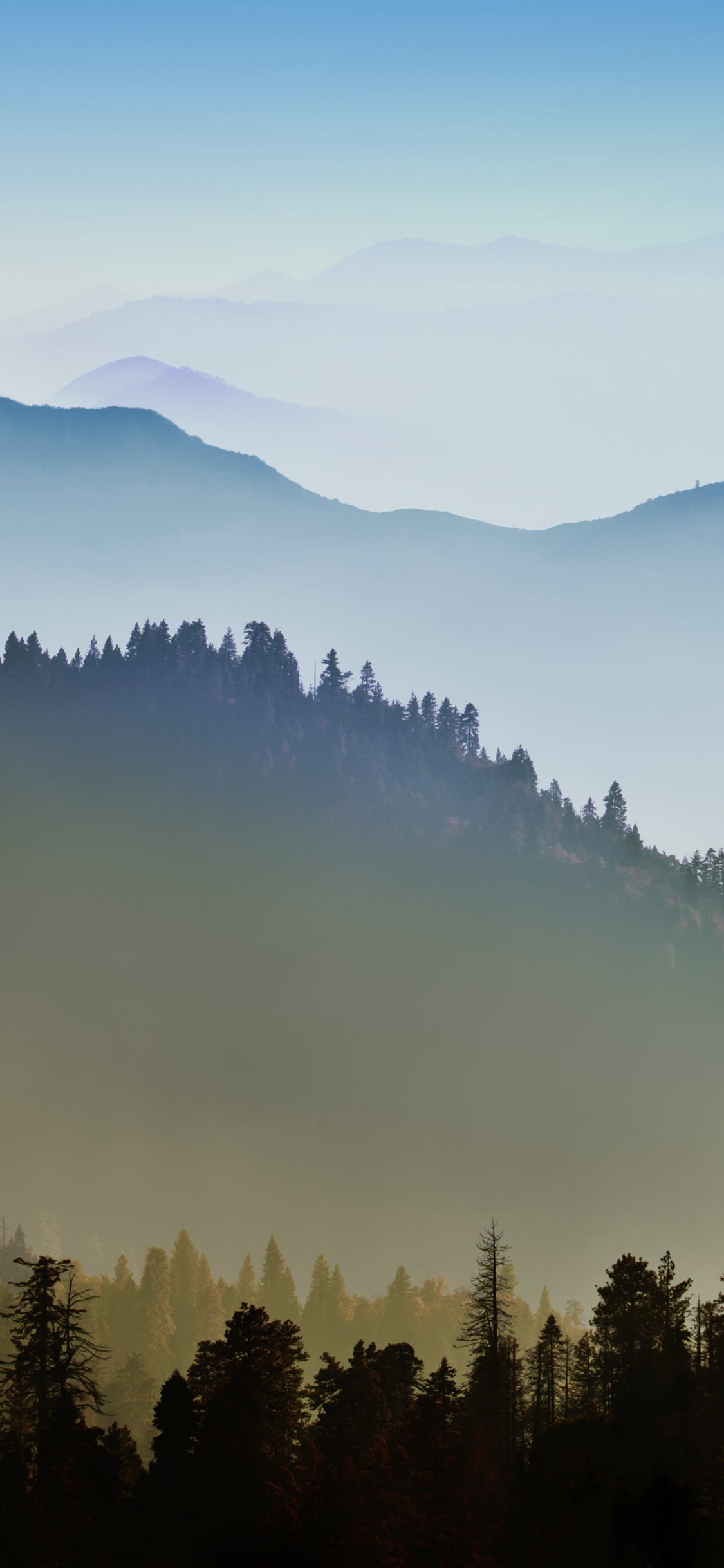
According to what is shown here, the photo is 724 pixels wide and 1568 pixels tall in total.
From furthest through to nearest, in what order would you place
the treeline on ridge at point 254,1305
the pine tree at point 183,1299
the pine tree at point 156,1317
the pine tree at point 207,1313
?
1. the pine tree at point 207,1313
2. the pine tree at point 183,1299
3. the treeline on ridge at point 254,1305
4. the pine tree at point 156,1317

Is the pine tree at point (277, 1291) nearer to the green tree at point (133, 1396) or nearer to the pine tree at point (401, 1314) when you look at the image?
the pine tree at point (401, 1314)

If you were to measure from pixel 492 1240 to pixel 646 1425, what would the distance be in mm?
9338

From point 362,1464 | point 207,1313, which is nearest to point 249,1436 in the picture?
point 362,1464

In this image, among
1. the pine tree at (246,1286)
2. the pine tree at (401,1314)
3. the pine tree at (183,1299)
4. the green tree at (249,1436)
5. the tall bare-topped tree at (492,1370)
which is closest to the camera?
the green tree at (249,1436)

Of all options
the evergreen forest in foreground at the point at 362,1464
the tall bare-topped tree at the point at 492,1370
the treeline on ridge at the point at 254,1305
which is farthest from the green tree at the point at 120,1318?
the evergreen forest in foreground at the point at 362,1464

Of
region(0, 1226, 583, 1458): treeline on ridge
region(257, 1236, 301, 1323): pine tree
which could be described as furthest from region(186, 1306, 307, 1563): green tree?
region(257, 1236, 301, 1323): pine tree

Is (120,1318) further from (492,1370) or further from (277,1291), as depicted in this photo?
(492,1370)

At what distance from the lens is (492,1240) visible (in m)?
51.7

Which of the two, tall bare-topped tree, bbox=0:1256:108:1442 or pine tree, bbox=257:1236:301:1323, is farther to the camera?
pine tree, bbox=257:1236:301:1323

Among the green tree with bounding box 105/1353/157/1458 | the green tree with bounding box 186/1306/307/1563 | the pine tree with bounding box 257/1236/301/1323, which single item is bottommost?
the green tree with bounding box 105/1353/157/1458

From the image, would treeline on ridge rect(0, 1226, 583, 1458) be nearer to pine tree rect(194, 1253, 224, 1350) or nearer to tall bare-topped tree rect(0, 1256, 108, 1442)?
pine tree rect(194, 1253, 224, 1350)

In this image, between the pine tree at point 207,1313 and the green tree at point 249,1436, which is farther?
the pine tree at point 207,1313

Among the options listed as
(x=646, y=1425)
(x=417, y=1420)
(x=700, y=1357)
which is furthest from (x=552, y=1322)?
(x=417, y=1420)

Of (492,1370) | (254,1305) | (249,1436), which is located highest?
(254,1305)
